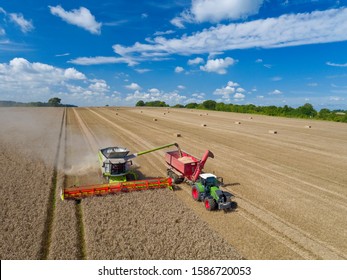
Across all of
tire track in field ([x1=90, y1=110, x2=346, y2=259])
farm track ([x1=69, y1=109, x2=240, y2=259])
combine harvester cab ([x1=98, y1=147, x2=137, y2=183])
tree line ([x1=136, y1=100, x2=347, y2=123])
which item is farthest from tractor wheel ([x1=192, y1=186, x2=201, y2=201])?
tree line ([x1=136, y1=100, x2=347, y2=123])

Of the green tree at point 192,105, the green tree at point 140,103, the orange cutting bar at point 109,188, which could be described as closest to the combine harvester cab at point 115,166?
the orange cutting bar at point 109,188

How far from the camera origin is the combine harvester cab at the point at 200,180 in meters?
10.3

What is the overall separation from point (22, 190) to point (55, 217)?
3786 mm

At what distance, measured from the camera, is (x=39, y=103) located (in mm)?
Result: 127125

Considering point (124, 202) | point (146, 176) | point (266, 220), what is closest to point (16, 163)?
point (146, 176)

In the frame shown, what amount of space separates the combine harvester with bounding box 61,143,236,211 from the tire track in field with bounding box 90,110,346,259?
3.22 feet

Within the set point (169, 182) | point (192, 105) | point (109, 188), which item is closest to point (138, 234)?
point (109, 188)

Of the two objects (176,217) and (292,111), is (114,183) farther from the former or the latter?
(292,111)

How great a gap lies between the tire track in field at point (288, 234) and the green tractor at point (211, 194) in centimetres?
83

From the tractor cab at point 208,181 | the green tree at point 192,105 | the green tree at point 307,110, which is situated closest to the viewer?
the tractor cab at point 208,181

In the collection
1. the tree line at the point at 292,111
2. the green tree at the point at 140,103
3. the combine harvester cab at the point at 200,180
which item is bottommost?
the combine harvester cab at the point at 200,180

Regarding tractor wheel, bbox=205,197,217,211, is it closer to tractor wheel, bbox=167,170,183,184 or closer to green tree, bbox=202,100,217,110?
tractor wheel, bbox=167,170,183,184

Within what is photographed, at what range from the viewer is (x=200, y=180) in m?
11.4

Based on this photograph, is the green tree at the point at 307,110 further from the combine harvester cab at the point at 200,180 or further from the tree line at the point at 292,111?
the combine harvester cab at the point at 200,180
